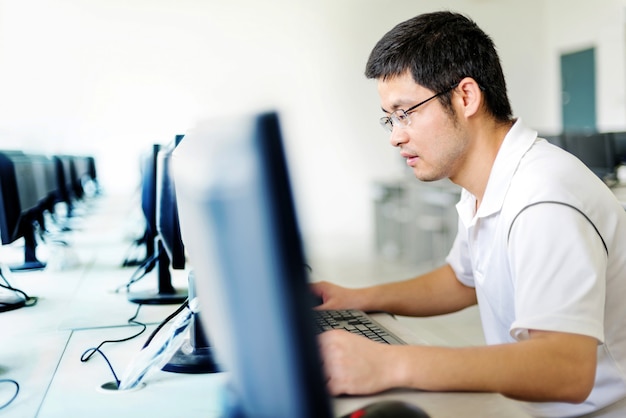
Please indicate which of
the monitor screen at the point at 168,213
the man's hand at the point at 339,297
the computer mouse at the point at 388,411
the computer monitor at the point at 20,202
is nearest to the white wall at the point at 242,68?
the computer monitor at the point at 20,202

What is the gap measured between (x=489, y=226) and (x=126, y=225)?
2460 mm

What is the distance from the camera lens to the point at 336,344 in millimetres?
814

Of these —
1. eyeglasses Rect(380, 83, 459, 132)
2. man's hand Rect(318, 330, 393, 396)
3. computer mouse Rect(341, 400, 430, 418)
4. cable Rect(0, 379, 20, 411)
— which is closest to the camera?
computer mouse Rect(341, 400, 430, 418)

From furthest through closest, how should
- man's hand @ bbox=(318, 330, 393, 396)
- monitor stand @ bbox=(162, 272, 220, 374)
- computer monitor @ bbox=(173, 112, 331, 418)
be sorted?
1. monitor stand @ bbox=(162, 272, 220, 374)
2. man's hand @ bbox=(318, 330, 393, 396)
3. computer monitor @ bbox=(173, 112, 331, 418)

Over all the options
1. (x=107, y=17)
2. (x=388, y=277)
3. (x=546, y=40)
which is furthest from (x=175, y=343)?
(x=546, y=40)

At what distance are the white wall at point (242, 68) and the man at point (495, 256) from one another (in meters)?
4.99

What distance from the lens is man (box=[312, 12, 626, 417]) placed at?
2.67ft

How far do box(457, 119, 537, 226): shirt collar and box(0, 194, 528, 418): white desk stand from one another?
11.0 inches

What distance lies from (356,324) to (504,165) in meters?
0.40

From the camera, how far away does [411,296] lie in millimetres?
1372

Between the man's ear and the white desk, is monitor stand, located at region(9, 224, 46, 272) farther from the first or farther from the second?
Result: the man's ear

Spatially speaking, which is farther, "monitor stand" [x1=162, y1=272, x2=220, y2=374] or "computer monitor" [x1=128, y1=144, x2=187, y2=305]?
"computer monitor" [x1=128, y1=144, x2=187, y2=305]

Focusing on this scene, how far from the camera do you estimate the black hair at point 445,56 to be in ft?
3.71

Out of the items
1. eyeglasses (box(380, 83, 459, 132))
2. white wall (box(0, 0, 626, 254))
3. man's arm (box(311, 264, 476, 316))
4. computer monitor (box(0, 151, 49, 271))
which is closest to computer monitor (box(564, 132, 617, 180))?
white wall (box(0, 0, 626, 254))
